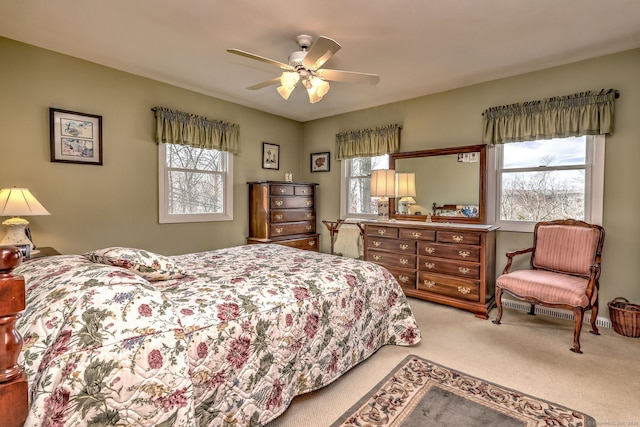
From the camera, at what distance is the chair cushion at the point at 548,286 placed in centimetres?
263

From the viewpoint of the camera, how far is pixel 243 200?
15.6 ft

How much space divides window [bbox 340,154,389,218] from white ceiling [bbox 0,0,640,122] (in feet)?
4.80

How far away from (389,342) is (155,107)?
3681 mm

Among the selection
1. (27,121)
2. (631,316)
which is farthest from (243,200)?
(631,316)

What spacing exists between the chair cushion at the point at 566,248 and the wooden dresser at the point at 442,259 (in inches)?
18.4

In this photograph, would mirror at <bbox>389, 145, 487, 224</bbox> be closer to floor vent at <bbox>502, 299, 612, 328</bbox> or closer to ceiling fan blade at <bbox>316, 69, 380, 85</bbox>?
floor vent at <bbox>502, 299, 612, 328</bbox>

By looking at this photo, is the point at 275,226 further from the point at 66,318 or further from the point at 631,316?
the point at 631,316

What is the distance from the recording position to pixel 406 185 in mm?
4316

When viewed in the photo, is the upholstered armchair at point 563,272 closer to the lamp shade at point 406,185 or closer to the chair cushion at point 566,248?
the chair cushion at point 566,248

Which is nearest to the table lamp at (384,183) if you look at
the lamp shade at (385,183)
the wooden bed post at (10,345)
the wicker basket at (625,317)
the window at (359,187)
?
the lamp shade at (385,183)

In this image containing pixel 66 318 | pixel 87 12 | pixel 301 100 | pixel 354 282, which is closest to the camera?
pixel 66 318

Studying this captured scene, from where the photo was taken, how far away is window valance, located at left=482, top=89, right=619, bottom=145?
3.04 metres

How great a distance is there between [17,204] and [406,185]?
161 inches

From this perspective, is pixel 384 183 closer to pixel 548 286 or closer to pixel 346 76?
pixel 346 76
